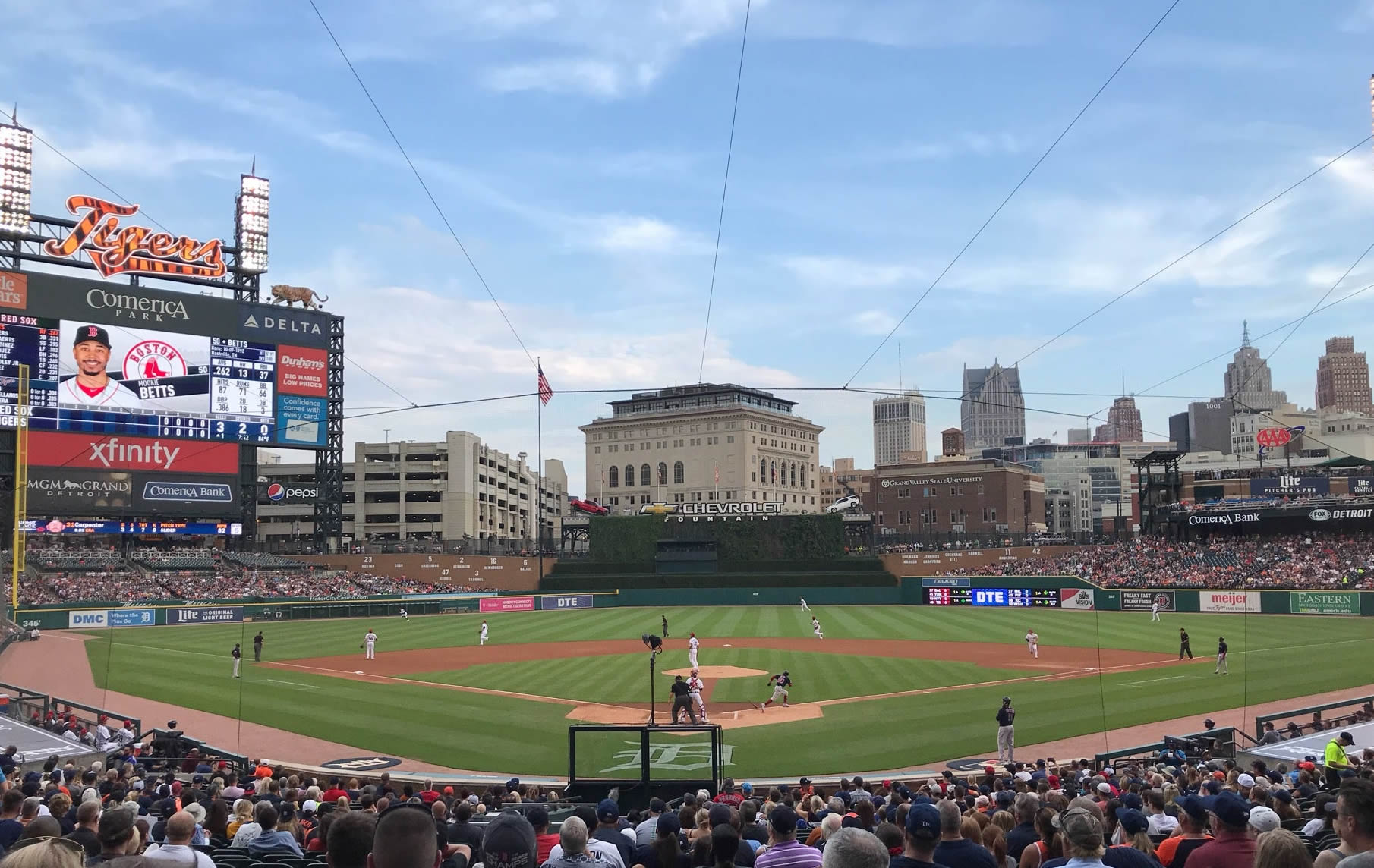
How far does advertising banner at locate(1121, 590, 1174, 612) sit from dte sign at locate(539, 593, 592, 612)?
120ft

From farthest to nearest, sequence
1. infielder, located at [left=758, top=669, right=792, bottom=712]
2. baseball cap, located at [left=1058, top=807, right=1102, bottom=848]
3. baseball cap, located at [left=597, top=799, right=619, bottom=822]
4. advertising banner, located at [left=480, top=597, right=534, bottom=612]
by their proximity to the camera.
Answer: advertising banner, located at [left=480, top=597, right=534, bottom=612] < infielder, located at [left=758, top=669, right=792, bottom=712] < baseball cap, located at [left=597, top=799, right=619, bottom=822] < baseball cap, located at [left=1058, top=807, right=1102, bottom=848]

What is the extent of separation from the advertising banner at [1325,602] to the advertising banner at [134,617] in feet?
208

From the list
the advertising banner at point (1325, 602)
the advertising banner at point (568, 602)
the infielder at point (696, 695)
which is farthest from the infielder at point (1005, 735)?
the advertising banner at point (568, 602)

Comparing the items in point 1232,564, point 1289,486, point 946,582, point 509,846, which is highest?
point 1289,486

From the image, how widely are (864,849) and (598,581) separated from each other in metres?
74.1

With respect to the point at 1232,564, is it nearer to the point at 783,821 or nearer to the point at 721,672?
the point at 721,672

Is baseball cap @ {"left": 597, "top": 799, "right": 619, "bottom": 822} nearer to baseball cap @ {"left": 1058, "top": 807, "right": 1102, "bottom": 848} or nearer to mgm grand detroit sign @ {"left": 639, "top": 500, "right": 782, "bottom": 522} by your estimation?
baseball cap @ {"left": 1058, "top": 807, "right": 1102, "bottom": 848}

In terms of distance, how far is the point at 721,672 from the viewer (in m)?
35.8

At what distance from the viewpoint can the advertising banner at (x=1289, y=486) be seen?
279 feet

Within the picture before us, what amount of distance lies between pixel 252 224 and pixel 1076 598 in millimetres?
66924

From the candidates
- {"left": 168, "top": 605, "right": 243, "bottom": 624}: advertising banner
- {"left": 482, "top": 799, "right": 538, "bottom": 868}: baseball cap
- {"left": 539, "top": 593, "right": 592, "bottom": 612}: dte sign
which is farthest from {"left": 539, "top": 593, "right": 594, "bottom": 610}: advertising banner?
{"left": 482, "top": 799, "right": 538, "bottom": 868}: baseball cap

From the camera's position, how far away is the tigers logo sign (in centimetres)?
6750

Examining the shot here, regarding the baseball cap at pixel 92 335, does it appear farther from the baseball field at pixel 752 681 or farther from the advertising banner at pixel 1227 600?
the advertising banner at pixel 1227 600

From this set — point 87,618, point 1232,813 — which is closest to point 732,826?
point 1232,813
